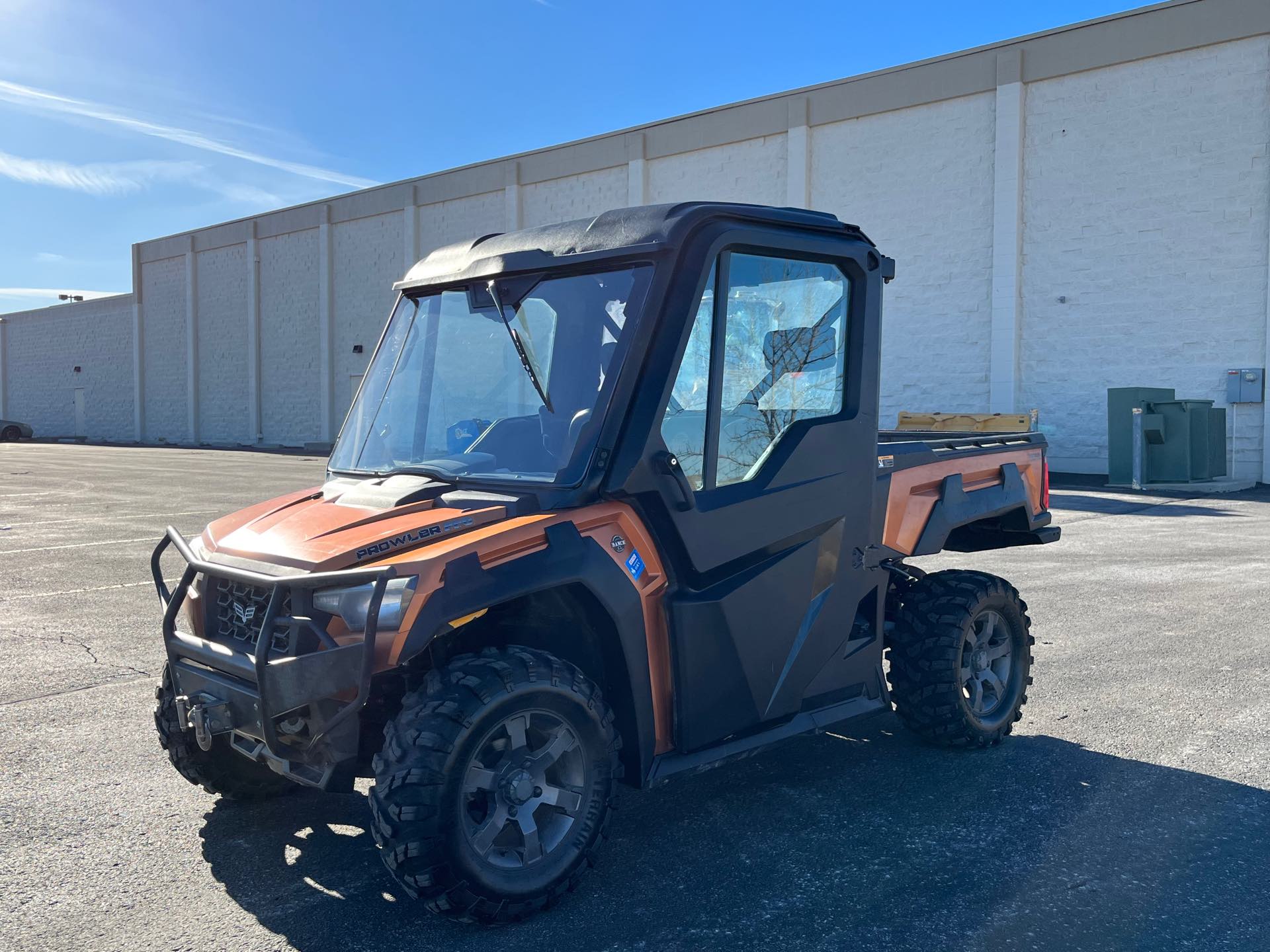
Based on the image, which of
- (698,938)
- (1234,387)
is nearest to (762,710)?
(698,938)

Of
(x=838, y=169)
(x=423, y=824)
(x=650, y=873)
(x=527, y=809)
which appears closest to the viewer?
(x=423, y=824)

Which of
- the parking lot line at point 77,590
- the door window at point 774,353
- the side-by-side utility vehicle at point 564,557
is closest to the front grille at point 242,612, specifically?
the side-by-side utility vehicle at point 564,557

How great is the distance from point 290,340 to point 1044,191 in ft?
95.9

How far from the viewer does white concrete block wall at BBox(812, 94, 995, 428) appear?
2408 centimetres

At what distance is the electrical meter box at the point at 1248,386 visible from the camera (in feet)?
67.6

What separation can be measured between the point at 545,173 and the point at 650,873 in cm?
3140

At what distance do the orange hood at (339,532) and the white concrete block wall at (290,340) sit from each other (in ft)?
124

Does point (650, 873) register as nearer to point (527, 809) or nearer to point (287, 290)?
point (527, 809)

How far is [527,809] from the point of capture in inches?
133

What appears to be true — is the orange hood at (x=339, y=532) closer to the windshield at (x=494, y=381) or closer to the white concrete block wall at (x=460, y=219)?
the windshield at (x=494, y=381)

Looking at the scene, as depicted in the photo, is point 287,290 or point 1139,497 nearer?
point 1139,497

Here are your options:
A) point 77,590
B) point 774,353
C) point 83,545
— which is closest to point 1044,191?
point 83,545

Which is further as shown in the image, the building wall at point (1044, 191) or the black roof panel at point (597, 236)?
the building wall at point (1044, 191)

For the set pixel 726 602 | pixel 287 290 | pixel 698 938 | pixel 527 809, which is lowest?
pixel 698 938
